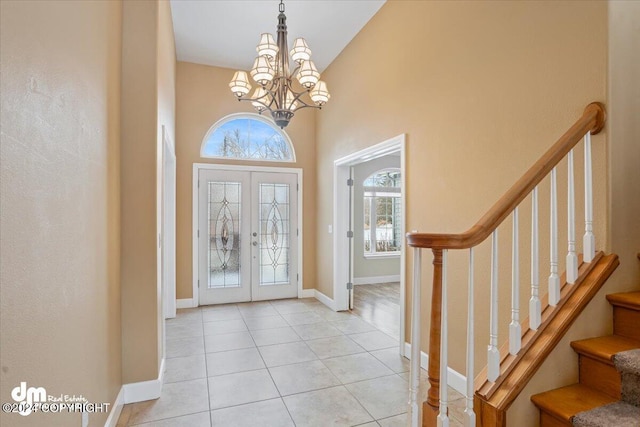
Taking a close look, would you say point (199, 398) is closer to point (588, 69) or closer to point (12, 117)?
point (12, 117)

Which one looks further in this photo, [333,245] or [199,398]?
[333,245]

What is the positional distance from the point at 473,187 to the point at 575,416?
151cm

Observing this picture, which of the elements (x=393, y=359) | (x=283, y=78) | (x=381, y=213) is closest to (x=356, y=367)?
(x=393, y=359)

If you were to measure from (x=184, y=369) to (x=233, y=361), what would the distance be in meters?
→ 0.44

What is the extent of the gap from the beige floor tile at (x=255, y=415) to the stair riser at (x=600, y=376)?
1.72m

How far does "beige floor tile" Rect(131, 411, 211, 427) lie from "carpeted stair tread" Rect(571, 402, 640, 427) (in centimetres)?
209

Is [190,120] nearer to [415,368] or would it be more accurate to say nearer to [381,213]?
[381,213]

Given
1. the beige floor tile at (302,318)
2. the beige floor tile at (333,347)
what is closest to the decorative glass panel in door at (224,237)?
the beige floor tile at (302,318)

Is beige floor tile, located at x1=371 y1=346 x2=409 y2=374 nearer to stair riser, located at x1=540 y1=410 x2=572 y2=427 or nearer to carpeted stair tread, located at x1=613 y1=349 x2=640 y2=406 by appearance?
stair riser, located at x1=540 y1=410 x2=572 y2=427

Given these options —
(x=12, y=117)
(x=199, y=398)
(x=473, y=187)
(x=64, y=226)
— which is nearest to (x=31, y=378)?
(x=64, y=226)

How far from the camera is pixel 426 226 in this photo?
118 inches

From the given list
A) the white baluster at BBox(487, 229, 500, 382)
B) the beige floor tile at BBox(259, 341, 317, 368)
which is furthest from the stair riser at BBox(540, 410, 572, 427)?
the beige floor tile at BBox(259, 341, 317, 368)

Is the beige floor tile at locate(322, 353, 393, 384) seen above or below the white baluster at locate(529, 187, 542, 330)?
below

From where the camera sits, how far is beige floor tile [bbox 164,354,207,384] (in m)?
2.86
